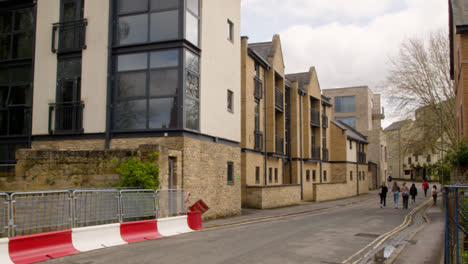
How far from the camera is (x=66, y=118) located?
1716 centimetres

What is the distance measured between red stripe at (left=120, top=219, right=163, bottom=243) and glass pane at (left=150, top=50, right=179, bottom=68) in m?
6.51

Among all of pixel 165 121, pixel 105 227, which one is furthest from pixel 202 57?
pixel 105 227

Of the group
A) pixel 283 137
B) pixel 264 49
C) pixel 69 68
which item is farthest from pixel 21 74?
pixel 283 137

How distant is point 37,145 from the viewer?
57.1 ft

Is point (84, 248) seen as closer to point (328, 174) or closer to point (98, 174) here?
point (98, 174)

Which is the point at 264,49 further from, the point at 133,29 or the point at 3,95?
the point at 3,95

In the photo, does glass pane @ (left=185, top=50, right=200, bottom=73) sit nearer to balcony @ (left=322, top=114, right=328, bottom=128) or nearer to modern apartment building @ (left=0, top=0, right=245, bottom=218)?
modern apartment building @ (left=0, top=0, right=245, bottom=218)

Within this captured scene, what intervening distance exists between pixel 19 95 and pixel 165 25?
286 inches

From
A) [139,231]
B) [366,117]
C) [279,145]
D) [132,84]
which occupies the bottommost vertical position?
[139,231]

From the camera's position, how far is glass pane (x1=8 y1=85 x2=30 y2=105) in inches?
711

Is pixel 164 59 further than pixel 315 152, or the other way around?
pixel 315 152

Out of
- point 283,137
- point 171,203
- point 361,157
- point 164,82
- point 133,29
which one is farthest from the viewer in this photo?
point 361,157

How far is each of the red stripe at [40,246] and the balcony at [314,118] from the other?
104ft

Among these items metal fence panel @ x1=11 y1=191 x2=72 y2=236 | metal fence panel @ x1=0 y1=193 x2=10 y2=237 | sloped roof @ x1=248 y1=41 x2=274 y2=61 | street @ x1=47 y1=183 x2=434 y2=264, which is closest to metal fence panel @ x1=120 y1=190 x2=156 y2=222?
street @ x1=47 y1=183 x2=434 y2=264
